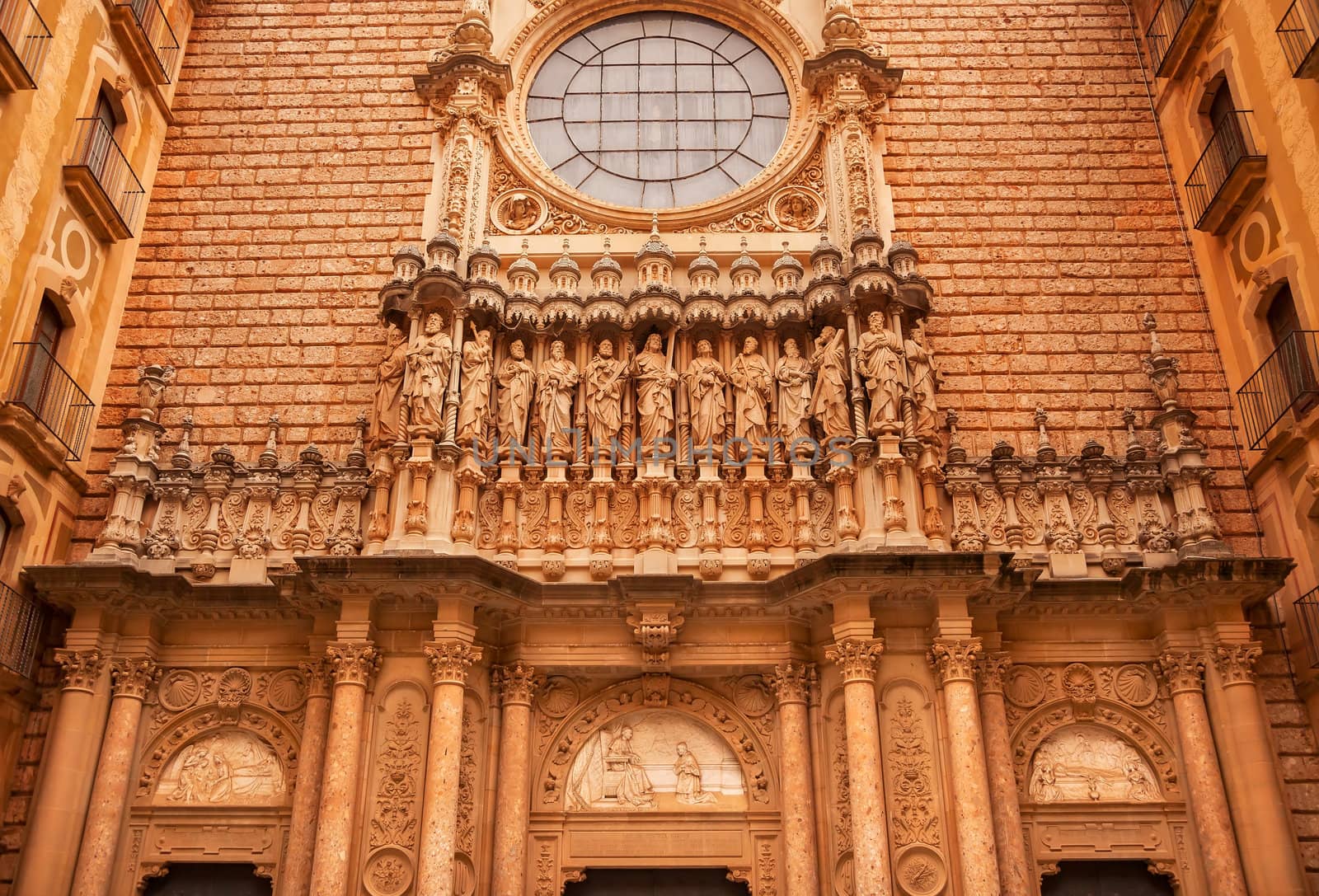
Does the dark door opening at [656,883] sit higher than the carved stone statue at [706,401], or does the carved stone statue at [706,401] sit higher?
the carved stone statue at [706,401]

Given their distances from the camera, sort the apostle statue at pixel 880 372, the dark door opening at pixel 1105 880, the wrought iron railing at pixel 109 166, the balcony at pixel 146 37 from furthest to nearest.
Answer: the balcony at pixel 146 37
the wrought iron railing at pixel 109 166
the apostle statue at pixel 880 372
the dark door opening at pixel 1105 880

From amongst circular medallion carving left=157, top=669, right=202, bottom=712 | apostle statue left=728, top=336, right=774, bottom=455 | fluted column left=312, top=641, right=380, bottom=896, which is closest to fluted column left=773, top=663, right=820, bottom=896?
apostle statue left=728, top=336, right=774, bottom=455

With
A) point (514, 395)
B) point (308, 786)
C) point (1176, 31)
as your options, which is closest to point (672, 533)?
point (514, 395)

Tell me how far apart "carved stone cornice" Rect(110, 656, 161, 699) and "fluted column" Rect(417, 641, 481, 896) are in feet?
10.1

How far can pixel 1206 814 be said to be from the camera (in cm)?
1127

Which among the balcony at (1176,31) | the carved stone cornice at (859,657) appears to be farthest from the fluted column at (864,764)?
the balcony at (1176,31)

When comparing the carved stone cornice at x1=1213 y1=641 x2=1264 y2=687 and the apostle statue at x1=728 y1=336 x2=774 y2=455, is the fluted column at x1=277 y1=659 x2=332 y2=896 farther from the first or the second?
the carved stone cornice at x1=1213 y1=641 x2=1264 y2=687

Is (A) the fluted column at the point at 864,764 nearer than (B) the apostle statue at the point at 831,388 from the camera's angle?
Yes

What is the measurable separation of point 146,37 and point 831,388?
9.91 m

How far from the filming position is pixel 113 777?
11.7m

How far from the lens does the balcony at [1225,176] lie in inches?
523

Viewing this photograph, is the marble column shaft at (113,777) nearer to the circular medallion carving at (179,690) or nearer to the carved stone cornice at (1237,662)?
the circular medallion carving at (179,690)

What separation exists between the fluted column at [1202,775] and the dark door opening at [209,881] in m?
9.19

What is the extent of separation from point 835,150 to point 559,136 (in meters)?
3.80
